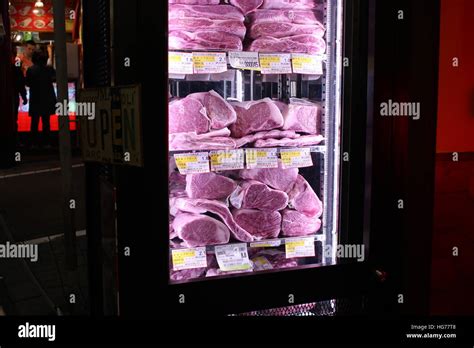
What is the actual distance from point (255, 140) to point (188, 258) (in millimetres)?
785

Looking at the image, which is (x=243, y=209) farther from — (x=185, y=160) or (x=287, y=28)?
(x=287, y=28)

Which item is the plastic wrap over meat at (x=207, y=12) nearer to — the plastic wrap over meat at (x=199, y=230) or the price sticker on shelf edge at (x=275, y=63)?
the price sticker on shelf edge at (x=275, y=63)

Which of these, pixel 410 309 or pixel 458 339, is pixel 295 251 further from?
pixel 458 339

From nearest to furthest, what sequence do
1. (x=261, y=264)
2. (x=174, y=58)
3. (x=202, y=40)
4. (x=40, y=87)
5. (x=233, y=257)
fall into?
(x=174, y=58)
(x=202, y=40)
(x=233, y=257)
(x=261, y=264)
(x=40, y=87)

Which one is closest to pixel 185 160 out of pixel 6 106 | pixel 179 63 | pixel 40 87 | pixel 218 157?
pixel 218 157

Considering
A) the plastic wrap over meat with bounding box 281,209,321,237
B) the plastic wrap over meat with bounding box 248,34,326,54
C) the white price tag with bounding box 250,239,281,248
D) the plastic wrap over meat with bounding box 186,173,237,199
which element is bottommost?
the white price tag with bounding box 250,239,281,248

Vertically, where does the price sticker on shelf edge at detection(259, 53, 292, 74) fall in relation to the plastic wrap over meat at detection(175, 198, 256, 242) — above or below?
above

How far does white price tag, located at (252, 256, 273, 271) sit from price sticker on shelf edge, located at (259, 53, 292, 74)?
108cm

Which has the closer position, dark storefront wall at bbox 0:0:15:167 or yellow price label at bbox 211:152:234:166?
yellow price label at bbox 211:152:234:166

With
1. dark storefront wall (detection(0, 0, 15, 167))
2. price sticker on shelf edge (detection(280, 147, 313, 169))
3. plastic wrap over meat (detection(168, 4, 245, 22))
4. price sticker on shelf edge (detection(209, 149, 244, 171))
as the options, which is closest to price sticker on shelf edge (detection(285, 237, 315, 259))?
price sticker on shelf edge (detection(280, 147, 313, 169))

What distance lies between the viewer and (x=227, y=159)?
317cm

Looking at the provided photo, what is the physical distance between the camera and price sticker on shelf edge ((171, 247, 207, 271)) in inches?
120

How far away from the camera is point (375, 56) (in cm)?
305

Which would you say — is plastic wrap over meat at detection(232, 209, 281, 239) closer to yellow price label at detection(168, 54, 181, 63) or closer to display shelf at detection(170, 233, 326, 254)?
display shelf at detection(170, 233, 326, 254)
